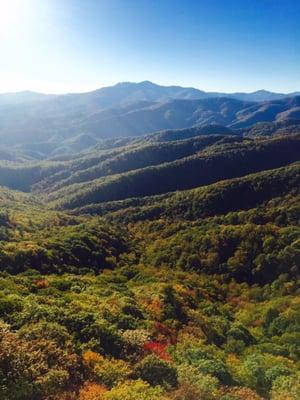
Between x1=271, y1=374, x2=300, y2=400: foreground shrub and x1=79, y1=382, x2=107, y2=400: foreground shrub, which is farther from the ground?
x1=79, y1=382, x2=107, y2=400: foreground shrub

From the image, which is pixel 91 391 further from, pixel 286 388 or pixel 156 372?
pixel 286 388

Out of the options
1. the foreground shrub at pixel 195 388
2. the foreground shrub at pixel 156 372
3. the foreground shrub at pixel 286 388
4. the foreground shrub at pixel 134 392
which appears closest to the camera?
the foreground shrub at pixel 134 392

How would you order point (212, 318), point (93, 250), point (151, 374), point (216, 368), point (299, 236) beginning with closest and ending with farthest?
point (151, 374) < point (216, 368) < point (212, 318) < point (299, 236) < point (93, 250)

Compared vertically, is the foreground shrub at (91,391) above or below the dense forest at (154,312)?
above

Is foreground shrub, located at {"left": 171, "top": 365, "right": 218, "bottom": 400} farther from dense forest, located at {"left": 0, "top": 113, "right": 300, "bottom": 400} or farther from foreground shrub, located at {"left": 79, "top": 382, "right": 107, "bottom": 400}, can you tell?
foreground shrub, located at {"left": 79, "top": 382, "right": 107, "bottom": 400}

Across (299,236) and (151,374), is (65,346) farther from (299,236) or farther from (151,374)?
(299,236)

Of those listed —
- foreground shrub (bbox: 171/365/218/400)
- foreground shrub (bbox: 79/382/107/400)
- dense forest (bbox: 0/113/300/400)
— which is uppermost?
foreground shrub (bbox: 79/382/107/400)

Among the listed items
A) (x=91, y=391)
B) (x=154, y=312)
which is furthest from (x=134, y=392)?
(x=154, y=312)

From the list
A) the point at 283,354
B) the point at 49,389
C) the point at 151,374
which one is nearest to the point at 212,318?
the point at 283,354

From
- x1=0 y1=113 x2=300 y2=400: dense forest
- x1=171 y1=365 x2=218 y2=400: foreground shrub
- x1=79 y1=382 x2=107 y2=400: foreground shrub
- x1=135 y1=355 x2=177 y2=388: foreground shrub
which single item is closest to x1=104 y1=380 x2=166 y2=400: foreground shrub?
x1=0 y1=113 x2=300 y2=400: dense forest

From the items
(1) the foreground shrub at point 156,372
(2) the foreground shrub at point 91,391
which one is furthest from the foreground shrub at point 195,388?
(2) the foreground shrub at point 91,391

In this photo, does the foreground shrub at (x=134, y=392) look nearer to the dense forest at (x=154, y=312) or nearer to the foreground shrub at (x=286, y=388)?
the dense forest at (x=154, y=312)
